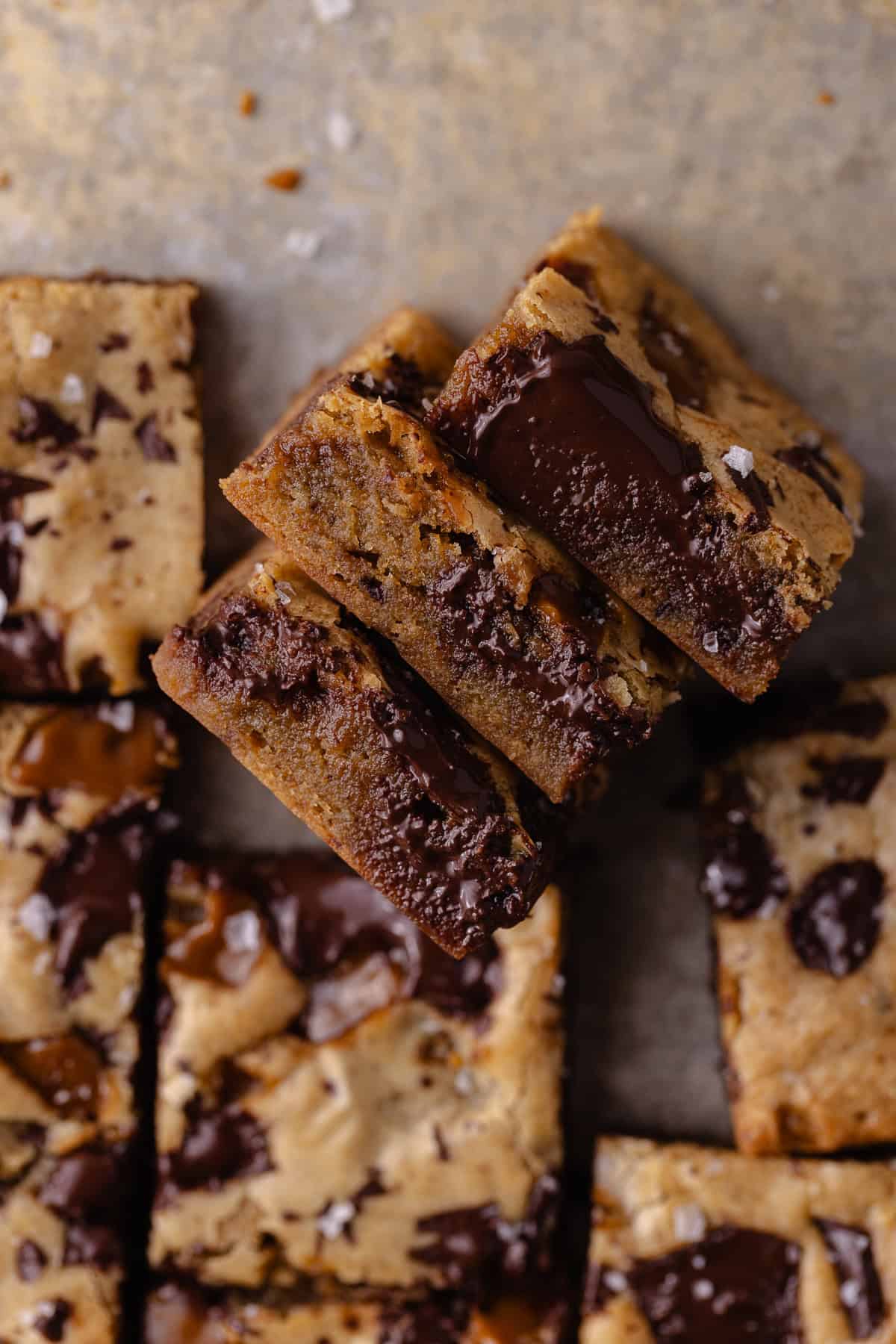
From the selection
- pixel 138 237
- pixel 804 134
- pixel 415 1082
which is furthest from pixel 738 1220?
pixel 138 237

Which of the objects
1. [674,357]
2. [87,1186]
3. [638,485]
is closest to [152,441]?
[674,357]

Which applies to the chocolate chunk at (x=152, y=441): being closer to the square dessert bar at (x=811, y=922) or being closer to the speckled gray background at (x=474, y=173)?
the speckled gray background at (x=474, y=173)

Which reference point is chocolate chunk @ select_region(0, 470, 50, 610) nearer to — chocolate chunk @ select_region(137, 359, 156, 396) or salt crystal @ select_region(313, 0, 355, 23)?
chocolate chunk @ select_region(137, 359, 156, 396)

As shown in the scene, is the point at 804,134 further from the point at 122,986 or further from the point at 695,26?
the point at 122,986

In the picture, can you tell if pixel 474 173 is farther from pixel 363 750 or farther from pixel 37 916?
pixel 37 916

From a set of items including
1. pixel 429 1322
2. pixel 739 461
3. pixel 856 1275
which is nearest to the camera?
pixel 739 461

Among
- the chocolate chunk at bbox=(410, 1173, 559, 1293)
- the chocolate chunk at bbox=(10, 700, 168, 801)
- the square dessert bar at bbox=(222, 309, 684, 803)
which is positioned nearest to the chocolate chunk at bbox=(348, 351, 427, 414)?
the square dessert bar at bbox=(222, 309, 684, 803)
